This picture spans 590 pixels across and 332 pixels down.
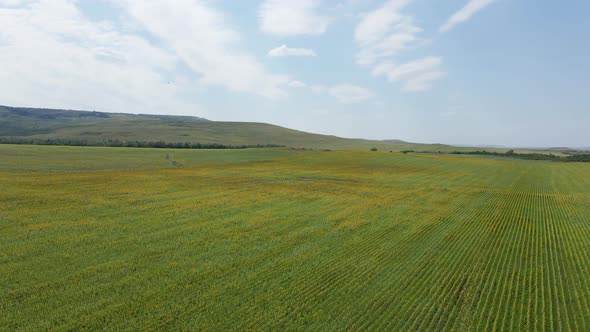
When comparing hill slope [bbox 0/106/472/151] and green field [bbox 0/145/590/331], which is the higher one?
hill slope [bbox 0/106/472/151]

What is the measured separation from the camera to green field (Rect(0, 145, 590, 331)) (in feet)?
33.6

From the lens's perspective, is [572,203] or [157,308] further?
[572,203]

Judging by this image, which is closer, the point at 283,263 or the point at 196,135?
the point at 283,263

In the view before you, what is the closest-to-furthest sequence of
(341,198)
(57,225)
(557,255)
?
(557,255) < (57,225) < (341,198)

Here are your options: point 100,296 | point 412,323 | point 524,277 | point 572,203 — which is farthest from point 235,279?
point 572,203

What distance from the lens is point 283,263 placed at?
1438cm

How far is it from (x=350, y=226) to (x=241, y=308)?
11339 millimetres

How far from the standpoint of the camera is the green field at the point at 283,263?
10227 millimetres

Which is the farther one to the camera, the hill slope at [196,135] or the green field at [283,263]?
the hill slope at [196,135]

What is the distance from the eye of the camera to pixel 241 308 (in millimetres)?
10508

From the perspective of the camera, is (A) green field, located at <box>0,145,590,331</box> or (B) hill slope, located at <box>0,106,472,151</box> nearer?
(A) green field, located at <box>0,145,590,331</box>

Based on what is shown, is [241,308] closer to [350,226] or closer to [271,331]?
[271,331]

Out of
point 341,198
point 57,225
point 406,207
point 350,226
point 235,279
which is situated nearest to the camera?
point 235,279

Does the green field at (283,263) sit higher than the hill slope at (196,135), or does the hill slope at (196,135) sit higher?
the hill slope at (196,135)
